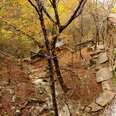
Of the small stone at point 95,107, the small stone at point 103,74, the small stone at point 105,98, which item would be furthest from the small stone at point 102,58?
the small stone at point 95,107

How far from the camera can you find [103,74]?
69.3ft

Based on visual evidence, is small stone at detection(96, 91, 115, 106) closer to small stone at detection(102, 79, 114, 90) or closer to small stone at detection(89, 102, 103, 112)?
small stone at detection(89, 102, 103, 112)

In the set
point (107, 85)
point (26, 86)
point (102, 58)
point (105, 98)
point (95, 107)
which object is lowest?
point (95, 107)

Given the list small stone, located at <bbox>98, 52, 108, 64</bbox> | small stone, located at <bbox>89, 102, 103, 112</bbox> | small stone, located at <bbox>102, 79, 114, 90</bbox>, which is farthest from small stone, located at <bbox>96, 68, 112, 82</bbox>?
small stone, located at <bbox>89, 102, 103, 112</bbox>

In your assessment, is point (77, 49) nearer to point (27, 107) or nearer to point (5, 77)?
point (5, 77)

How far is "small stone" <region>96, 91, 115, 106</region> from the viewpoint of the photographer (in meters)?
16.8

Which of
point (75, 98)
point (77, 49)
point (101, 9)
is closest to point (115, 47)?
point (75, 98)

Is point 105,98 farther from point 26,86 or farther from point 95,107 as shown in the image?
point 26,86

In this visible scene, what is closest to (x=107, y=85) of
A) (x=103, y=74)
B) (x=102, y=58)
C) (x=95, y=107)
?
(x=103, y=74)

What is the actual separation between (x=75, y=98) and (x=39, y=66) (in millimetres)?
10305

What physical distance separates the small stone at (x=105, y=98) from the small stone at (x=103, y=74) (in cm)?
204

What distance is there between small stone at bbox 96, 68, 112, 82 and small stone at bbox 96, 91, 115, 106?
2.04 metres

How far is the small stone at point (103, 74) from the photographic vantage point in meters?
20.1

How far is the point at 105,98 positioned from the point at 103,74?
4.01 metres
